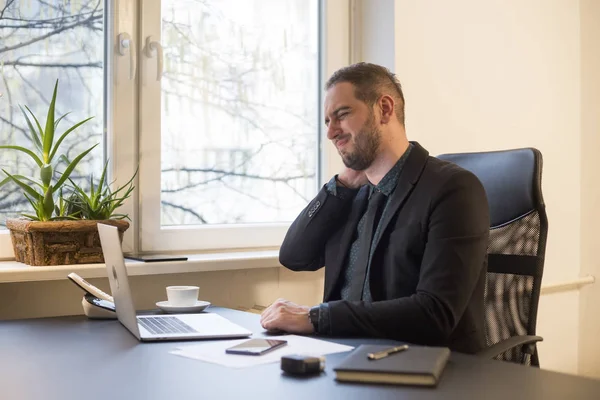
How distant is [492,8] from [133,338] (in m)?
2.30

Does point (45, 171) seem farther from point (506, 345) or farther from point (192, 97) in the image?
point (506, 345)

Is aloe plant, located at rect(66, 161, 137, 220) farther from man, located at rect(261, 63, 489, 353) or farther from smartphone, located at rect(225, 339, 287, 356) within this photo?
smartphone, located at rect(225, 339, 287, 356)

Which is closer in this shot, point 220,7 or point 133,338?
point 133,338

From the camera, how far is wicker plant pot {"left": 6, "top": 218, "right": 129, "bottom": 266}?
202cm

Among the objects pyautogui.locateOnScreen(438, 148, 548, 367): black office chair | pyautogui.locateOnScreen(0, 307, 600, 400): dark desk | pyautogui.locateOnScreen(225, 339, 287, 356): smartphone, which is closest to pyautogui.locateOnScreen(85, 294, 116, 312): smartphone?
pyautogui.locateOnScreen(0, 307, 600, 400): dark desk

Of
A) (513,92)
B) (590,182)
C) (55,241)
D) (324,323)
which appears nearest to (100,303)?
(55,241)

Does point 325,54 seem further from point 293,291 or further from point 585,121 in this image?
point 585,121

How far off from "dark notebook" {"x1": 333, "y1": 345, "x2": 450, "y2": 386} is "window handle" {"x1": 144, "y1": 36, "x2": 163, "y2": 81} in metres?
1.50

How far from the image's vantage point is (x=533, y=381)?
1.09 metres

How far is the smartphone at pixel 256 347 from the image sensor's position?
1.29m

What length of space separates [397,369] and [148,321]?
2.56 feet

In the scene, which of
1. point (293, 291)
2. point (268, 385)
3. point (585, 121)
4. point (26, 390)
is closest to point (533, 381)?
point (268, 385)

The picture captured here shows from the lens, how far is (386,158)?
1952mm

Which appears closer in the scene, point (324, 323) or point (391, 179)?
point (324, 323)
